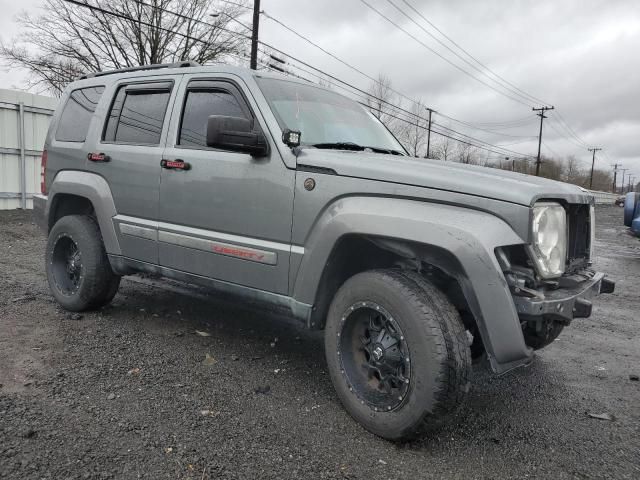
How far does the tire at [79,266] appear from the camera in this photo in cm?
435

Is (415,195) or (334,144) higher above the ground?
(334,144)

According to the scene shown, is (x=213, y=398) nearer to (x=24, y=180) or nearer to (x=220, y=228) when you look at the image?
(x=220, y=228)

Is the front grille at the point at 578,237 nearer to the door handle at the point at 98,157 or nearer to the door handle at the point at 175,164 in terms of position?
the door handle at the point at 175,164

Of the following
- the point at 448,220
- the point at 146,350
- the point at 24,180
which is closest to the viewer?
the point at 448,220

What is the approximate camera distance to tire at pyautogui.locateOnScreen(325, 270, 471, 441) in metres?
2.46

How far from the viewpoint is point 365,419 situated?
2.73 metres

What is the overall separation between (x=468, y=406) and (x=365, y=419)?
838 mm

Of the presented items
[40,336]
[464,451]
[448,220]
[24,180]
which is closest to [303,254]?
[448,220]

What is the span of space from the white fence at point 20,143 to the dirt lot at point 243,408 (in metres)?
8.88

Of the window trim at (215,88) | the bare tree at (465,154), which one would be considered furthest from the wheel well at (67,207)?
the bare tree at (465,154)

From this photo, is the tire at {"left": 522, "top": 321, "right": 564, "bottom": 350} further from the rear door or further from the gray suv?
the rear door

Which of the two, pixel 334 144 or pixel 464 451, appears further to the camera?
pixel 334 144

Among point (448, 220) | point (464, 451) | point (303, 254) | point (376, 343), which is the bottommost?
point (464, 451)

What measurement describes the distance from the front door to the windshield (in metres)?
0.20
